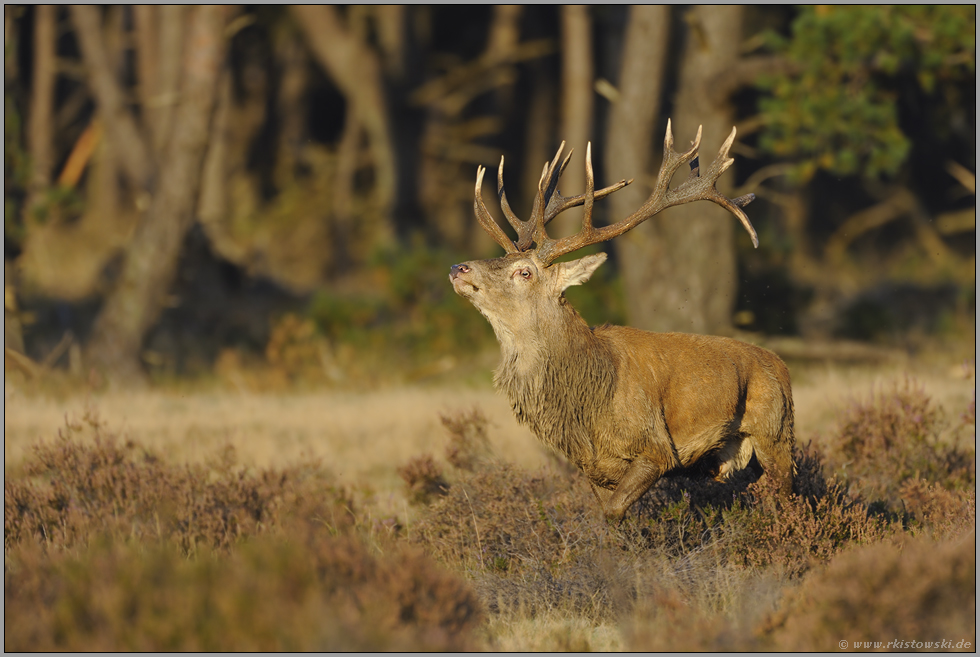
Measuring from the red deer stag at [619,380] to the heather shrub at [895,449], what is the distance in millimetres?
1646

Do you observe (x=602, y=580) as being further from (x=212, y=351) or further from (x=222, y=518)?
(x=212, y=351)

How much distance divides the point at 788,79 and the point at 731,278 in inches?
95.1

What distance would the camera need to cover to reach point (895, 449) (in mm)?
8273

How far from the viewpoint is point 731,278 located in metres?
12.7

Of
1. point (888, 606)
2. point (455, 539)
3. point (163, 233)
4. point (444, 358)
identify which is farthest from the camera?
point (444, 358)

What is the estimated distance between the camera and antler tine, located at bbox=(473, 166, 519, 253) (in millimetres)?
6712

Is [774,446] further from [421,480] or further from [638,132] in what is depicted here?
[638,132]

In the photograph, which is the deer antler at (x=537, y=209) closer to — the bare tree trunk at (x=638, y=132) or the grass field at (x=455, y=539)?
the grass field at (x=455, y=539)

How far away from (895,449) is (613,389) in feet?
10.7

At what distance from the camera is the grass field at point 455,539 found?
4336mm

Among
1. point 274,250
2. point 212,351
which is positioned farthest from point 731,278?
point 274,250

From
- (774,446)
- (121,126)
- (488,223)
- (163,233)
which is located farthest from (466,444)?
(121,126)

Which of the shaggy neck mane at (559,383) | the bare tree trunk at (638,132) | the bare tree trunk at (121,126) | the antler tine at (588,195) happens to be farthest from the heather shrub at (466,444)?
the bare tree trunk at (121,126)

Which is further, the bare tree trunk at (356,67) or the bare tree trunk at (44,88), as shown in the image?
the bare tree trunk at (44,88)
